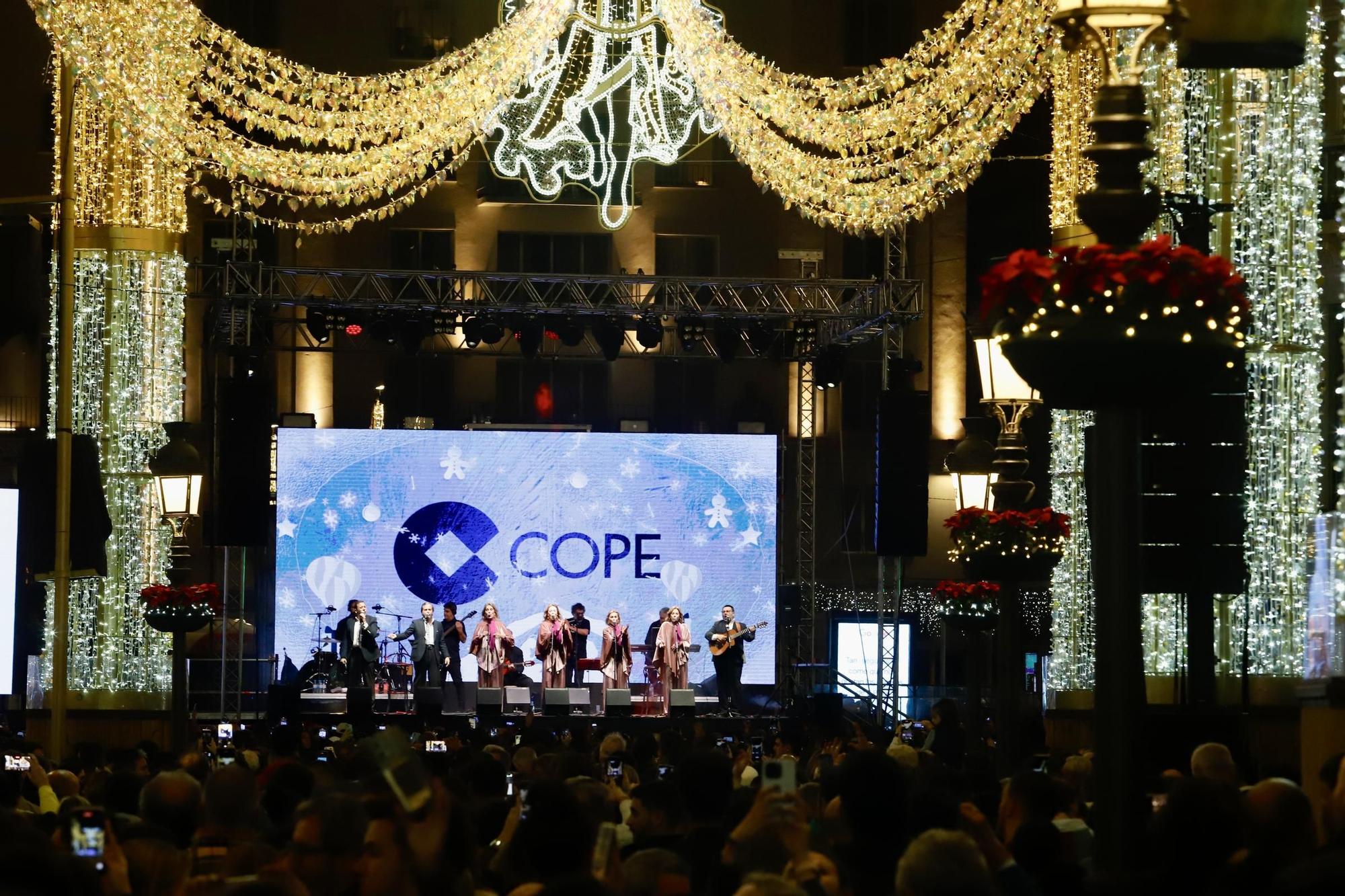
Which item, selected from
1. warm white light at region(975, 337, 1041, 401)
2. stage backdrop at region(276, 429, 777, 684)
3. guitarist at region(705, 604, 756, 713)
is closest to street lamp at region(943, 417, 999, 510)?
warm white light at region(975, 337, 1041, 401)

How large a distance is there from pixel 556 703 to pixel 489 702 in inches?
35.9

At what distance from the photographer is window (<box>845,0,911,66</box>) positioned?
40.5 meters

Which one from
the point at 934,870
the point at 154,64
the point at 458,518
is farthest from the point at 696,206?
the point at 934,870

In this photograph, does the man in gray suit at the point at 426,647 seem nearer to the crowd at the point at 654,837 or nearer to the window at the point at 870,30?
the window at the point at 870,30

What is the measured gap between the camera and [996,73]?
17344 millimetres

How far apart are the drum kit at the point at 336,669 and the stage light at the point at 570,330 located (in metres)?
4.84

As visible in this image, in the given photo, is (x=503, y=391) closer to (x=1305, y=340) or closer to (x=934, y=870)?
(x=1305, y=340)

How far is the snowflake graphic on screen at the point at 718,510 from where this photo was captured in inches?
1237

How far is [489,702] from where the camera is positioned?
92.7ft

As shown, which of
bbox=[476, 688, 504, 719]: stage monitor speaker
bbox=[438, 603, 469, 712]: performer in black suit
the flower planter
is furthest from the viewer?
bbox=[438, 603, 469, 712]: performer in black suit

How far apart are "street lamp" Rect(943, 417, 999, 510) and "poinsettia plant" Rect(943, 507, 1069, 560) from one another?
3.02 feet

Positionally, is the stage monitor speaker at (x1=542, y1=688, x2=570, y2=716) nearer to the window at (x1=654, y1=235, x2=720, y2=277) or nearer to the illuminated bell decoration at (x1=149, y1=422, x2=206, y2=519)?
the illuminated bell decoration at (x1=149, y1=422, x2=206, y2=519)

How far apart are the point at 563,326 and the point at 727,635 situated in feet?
16.4

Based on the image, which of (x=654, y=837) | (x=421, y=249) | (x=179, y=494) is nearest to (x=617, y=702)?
(x=179, y=494)
